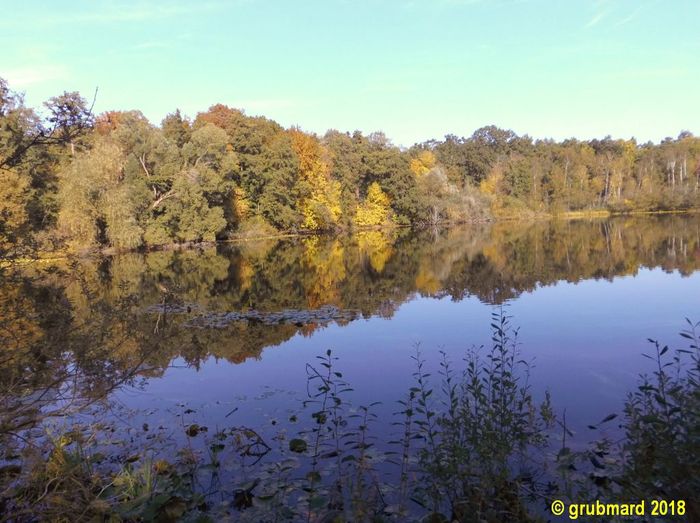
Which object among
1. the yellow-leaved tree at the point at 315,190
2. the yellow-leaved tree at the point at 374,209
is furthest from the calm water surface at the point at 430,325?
the yellow-leaved tree at the point at 374,209

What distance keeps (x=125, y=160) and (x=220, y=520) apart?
40.6 m

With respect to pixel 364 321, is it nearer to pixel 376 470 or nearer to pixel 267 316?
pixel 267 316

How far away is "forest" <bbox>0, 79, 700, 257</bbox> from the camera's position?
33812 mm

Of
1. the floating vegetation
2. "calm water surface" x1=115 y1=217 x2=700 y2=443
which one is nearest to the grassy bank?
"calm water surface" x1=115 y1=217 x2=700 y2=443

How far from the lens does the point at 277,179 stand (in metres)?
49.7

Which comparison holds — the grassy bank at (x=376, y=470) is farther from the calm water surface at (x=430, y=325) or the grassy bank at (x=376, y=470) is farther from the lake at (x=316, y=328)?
the calm water surface at (x=430, y=325)

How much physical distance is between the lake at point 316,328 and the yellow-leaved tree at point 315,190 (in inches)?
1170

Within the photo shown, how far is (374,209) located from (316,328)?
50.8 metres

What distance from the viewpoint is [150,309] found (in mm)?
15602

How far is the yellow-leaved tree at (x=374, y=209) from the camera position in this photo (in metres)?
62.2

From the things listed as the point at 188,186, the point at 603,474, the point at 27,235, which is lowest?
the point at 603,474

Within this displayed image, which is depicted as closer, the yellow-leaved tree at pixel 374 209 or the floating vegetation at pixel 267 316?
the floating vegetation at pixel 267 316

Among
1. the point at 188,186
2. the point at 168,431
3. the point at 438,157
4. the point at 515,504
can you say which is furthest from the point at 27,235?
the point at 438,157

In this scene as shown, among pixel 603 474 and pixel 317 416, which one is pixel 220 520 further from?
pixel 603 474
